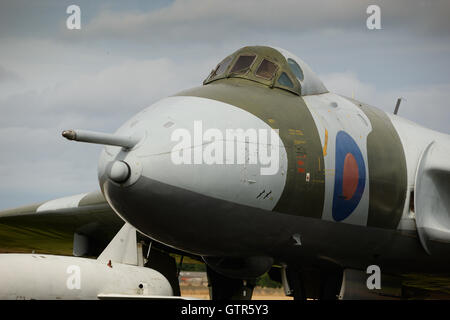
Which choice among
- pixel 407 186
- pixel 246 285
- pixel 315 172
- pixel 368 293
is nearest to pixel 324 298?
pixel 368 293

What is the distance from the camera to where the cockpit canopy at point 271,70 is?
8.99 meters

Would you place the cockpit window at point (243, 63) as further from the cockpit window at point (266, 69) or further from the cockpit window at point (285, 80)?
the cockpit window at point (285, 80)

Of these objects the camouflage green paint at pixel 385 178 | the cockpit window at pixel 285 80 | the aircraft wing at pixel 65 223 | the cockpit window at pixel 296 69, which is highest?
the cockpit window at pixel 296 69

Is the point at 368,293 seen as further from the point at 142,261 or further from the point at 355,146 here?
the point at 142,261

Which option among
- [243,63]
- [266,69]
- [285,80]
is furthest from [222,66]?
[285,80]

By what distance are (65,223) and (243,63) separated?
648 centimetres

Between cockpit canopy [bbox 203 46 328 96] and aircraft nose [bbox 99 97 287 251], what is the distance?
5.03ft

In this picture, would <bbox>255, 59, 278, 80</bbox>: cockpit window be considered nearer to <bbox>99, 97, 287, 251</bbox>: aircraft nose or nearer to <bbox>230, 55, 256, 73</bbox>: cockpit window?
<bbox>230, 55, 256, 73</bbox>: cockpit window

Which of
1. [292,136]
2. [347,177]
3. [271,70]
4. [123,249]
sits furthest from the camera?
[123,249]

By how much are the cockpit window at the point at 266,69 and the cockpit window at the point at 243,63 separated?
0.58 ft

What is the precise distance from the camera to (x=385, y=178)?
29.5 ft

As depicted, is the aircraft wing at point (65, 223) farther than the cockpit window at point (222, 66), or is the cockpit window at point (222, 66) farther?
the aircraft wing at point (65, 223)

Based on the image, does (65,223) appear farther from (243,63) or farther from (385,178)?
(385,178)

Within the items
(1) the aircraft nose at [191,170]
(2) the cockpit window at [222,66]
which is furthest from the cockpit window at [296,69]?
(1) the aircraft nose at [191,170]
